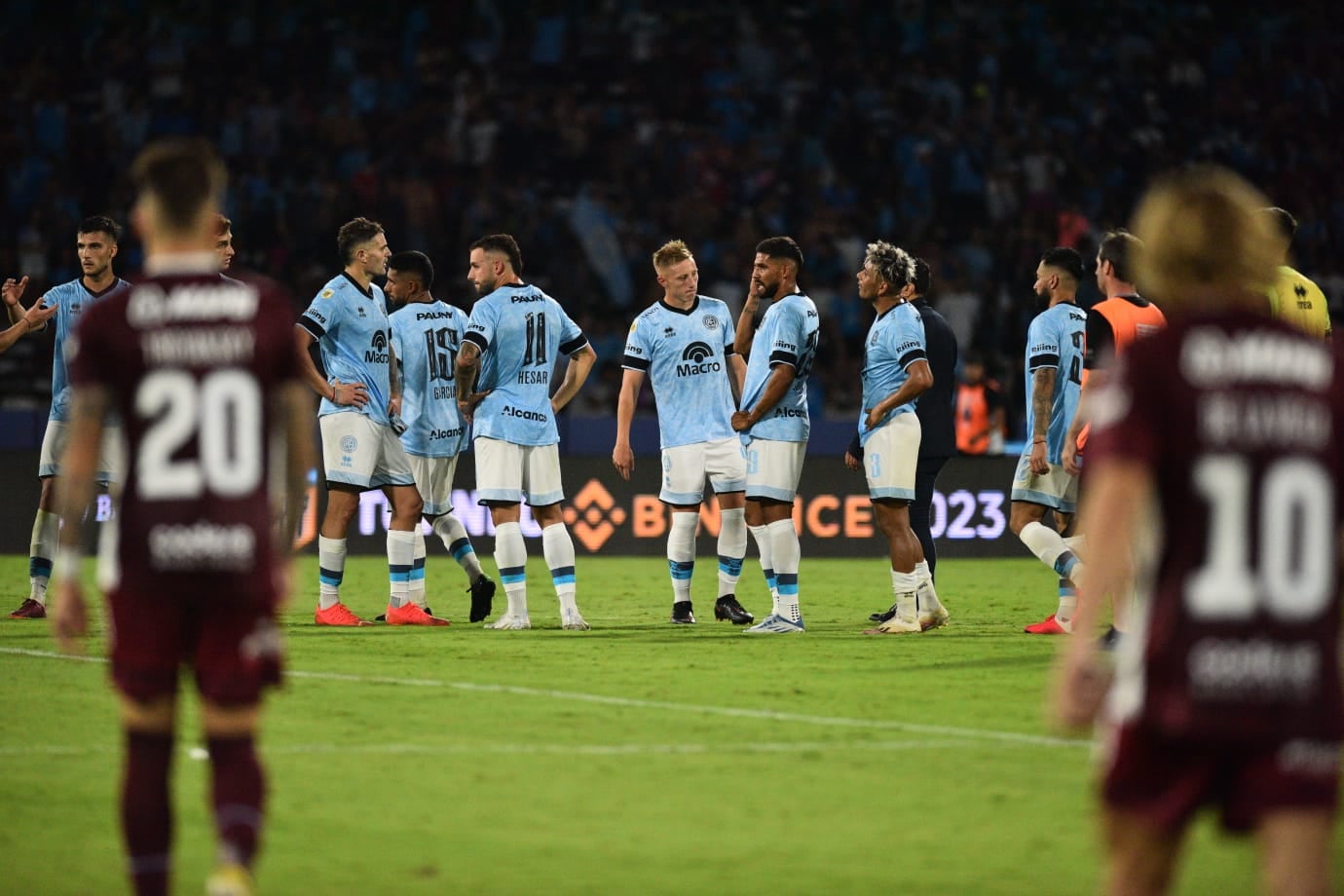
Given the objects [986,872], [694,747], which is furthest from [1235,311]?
[694,747]

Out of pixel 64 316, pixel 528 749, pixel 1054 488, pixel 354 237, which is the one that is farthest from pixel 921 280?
pixel 528 749

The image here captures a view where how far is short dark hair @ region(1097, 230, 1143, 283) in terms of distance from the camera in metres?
10.6

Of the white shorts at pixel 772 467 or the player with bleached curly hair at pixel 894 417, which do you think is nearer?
the player with bleached curly hair at pixel 894 417

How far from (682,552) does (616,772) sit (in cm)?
608

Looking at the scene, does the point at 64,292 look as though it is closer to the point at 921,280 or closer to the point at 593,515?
the point at 921,280

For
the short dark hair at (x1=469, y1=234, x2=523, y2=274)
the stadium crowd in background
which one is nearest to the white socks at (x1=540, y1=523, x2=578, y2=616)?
the short dark hair at (x1=469, y1=234, x2=523, y2=274)

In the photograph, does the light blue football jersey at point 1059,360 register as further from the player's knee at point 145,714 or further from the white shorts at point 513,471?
the player's knee at point 145,714

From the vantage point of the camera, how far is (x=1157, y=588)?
3770 mm

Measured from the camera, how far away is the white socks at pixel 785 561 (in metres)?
12.3

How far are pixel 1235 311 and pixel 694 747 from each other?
432 cm

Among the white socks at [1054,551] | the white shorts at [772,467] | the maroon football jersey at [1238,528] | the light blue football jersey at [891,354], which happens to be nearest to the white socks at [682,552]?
the white shorts at [772,467]

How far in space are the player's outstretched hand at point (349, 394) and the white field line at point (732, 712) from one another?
3.04m

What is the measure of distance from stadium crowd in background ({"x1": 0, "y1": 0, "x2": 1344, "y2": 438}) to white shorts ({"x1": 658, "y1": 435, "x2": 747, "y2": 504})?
8667 mm

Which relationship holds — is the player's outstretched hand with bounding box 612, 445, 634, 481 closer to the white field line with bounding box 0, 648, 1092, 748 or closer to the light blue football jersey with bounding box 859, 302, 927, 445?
the light blue football jersey with bounding box 859, 302, 927, 445
